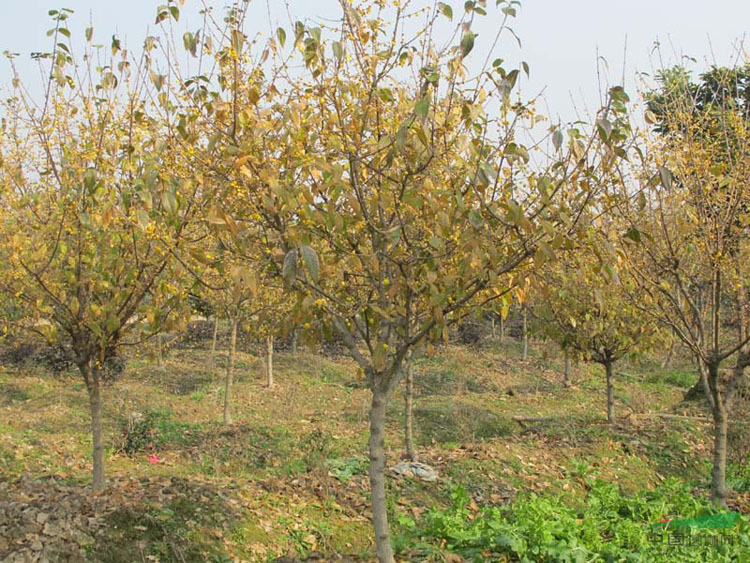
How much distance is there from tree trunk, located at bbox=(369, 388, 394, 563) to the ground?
92 cm

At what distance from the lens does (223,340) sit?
22391 mm

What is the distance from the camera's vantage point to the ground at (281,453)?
5234mm

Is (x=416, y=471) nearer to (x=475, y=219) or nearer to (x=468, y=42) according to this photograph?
(x=475, y=219)

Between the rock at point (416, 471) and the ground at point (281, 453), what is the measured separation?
5.3 inches

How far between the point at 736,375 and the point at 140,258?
228 inches

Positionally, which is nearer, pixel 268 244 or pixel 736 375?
pixel 268 244

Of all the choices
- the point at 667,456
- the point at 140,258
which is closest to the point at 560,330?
the point at 667,456

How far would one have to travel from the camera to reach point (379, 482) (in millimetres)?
4023

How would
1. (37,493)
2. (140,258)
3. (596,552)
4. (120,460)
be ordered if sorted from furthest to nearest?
(120,460) → (37,493) → (140,258) → (596,552)

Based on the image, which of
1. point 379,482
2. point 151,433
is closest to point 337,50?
point 379,482

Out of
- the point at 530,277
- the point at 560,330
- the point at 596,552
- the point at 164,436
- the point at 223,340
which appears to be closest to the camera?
the point at 530,277

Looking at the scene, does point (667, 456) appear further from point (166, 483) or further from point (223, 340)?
point (223, 340)

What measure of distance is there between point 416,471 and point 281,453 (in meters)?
2.67

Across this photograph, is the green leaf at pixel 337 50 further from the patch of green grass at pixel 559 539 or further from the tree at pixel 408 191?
the patch of green grass at pixel 559 539
